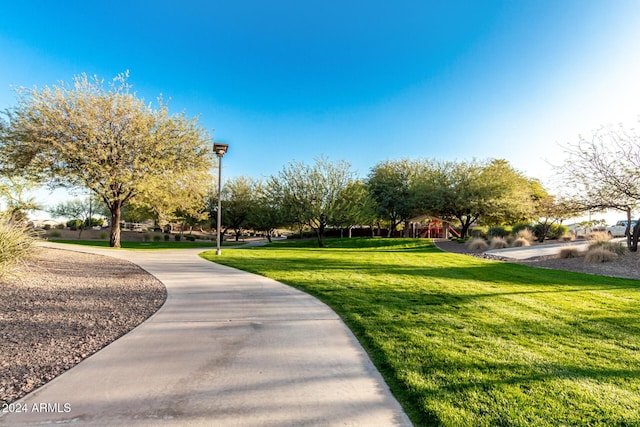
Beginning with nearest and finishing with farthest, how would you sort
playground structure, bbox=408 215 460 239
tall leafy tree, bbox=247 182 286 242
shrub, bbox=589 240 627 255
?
shrub, bbox=589 240 627 255 → tall leafy tree, bbox=247 182 286 242 → playground structure, bbox=408 215 460 239

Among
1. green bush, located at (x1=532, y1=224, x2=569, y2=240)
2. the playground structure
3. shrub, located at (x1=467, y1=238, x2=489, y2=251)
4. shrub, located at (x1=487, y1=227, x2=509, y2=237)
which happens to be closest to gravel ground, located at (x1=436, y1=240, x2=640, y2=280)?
shrub, located at (x1=467, y1=238, x2=489, y2=251)

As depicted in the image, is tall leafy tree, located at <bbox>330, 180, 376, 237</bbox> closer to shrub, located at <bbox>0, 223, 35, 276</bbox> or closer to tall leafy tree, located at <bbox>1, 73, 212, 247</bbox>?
tall leafy tree, located at <bbox>1, 73, 212, 247</bbox>

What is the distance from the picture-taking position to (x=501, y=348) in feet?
11.2

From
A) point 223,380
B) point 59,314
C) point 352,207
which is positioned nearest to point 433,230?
point 352,207

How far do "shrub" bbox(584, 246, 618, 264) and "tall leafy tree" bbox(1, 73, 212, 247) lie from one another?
1923cm

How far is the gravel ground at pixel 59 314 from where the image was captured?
9.82ft

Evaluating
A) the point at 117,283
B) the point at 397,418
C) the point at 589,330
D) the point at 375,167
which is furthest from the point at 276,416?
the point at 375,167

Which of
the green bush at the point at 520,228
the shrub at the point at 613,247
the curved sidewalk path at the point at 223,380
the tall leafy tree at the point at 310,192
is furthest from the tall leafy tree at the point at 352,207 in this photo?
the curved sidewalk path at the point at 223,380

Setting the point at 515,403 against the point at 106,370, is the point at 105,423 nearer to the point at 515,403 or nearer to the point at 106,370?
the point at 106,370

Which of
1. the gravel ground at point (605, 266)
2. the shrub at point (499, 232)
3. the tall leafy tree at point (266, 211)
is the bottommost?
the gravel ground at point (605, 266)

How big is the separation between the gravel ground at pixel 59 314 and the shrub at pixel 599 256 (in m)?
14.4

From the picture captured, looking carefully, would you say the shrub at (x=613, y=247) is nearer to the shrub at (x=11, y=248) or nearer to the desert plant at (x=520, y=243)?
the desert plant at (x=520, y=243)

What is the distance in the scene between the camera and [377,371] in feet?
9.62

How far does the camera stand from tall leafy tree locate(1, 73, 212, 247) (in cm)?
1533
